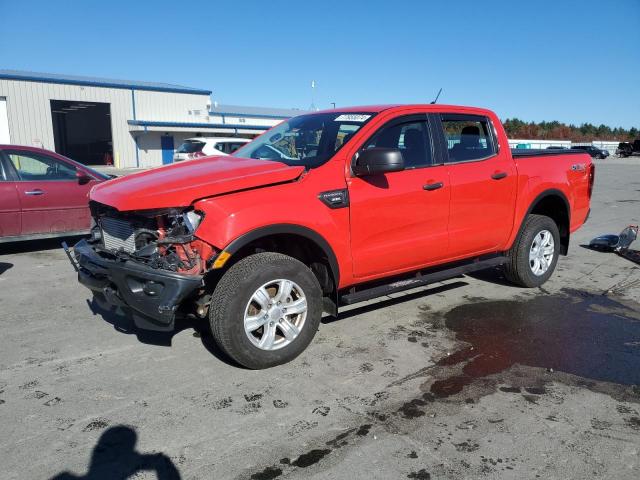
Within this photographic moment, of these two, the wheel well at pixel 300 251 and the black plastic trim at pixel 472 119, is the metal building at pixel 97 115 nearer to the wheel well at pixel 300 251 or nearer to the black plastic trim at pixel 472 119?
the black plastic trim at pixel 472 119

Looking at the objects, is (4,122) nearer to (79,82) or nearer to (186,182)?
→ (79,82)

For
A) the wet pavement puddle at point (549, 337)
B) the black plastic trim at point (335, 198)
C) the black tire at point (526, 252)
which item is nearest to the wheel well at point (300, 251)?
the black plastic trim at point (335, 198)

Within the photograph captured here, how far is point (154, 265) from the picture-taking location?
3.55m

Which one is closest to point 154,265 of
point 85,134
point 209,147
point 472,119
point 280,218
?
point 280,218

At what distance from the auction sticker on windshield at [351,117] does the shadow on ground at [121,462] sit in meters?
3.04

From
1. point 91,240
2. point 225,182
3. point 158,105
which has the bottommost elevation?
point 91,240

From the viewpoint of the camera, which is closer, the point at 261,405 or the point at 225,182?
the point at 261,405

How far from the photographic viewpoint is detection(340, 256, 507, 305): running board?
425 cm

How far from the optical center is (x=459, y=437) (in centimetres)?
297

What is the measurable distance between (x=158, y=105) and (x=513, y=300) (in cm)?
3998

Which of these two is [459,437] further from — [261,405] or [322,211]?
[322,211]

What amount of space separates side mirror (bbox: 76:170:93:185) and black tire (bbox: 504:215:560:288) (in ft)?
19.9

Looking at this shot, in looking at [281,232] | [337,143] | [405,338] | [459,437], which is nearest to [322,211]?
[281,232]

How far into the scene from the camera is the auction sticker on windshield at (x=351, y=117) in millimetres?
4525
